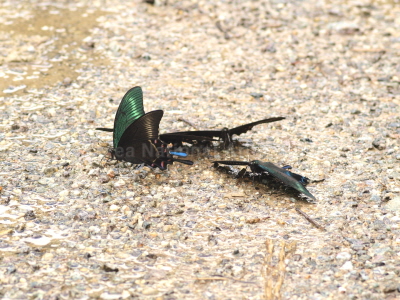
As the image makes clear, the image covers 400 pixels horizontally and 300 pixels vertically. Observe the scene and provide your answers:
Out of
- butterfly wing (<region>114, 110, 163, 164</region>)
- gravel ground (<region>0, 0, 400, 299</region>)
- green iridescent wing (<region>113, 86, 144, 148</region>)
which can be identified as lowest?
gravel ground (<region>0, 0, 400, 299</region>)

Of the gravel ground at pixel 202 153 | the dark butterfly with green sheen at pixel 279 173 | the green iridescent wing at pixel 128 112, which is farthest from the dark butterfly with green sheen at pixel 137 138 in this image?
the dark butterfly with green sheen at pixel 279 173

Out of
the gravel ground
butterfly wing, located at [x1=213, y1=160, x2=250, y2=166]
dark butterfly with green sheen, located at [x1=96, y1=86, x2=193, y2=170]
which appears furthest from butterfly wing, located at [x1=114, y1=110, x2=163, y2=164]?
butterfly wing, located at [x1=213, y1=160, x2=250, y2=166]

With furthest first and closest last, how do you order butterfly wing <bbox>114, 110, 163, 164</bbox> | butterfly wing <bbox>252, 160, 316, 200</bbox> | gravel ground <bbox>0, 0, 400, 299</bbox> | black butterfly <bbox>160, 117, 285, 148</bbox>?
black butterfly <bbox>160, 117, 285, 148</bbox>, butterfly wing <bbox>114, 110, 163, 164</bbox>, butterfly wing <bbox>252, 160, 316, 200</bbox>, gravel ground <bbox>0, 0, 400, 299</bbox>

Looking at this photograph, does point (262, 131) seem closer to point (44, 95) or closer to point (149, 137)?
point (149, 137)

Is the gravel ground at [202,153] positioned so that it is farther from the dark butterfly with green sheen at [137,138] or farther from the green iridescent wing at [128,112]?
the green iridescent wing at [128,112]

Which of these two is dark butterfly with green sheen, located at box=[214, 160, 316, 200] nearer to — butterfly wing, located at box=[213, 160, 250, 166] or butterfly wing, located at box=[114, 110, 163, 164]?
butterfly wing, located at box=[213, 160, 250, 166]

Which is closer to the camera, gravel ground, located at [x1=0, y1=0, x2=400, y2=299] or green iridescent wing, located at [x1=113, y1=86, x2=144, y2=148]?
gravel ground, located at [x1=0, y1=0, x2=400, y2=299]
